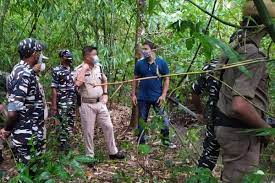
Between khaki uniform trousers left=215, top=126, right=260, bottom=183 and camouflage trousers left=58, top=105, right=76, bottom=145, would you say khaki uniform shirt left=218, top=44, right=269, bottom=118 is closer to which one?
khaki uniform trousers left=215, top=126, right=260, bottom=183

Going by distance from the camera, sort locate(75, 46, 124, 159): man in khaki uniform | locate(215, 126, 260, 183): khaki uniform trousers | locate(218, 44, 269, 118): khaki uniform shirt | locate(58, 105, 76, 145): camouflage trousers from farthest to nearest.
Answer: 1. locate(58, 105, 76, 145): camouflage trousers
2. locate(75, 46, 124, 159): man in khaki uniform
3. locate(215, 126, 260, 183): khaki uniform trousers
4. locate(218, 44, 269, 118): khaki uniform shirt

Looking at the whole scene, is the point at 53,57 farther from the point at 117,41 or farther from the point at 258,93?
the point at 258,93

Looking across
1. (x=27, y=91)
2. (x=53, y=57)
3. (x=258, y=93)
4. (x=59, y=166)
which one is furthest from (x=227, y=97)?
(x=53, y=57)

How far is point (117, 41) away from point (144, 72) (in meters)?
2.33

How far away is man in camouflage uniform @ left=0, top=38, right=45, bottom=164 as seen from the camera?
12.4 feet

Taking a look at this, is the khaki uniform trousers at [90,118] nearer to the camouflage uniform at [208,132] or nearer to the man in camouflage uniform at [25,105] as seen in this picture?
the man in camouflage uniform at [25,105]

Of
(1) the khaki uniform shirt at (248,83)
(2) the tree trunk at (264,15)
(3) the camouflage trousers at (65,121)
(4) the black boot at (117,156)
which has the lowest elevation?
(4) the black boot at (117,156)

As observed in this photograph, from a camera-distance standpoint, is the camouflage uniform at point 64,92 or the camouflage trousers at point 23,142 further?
the camouflage uniform at point 64,92

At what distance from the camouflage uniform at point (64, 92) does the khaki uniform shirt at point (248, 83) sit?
12.0 feet

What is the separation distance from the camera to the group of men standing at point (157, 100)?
2.27m

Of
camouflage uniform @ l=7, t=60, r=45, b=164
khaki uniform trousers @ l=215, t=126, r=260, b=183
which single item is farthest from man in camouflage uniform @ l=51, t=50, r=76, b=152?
khaki uniform trousers @ l=215, t=126, r=260, b=183

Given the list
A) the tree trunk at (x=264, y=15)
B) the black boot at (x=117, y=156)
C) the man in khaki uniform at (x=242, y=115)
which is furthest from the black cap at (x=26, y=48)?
the tree trunk at (x=264, y=15)

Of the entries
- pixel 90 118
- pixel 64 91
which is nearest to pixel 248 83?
pixel 90 118

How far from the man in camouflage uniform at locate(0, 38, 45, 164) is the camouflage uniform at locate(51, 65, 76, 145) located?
1789mm
